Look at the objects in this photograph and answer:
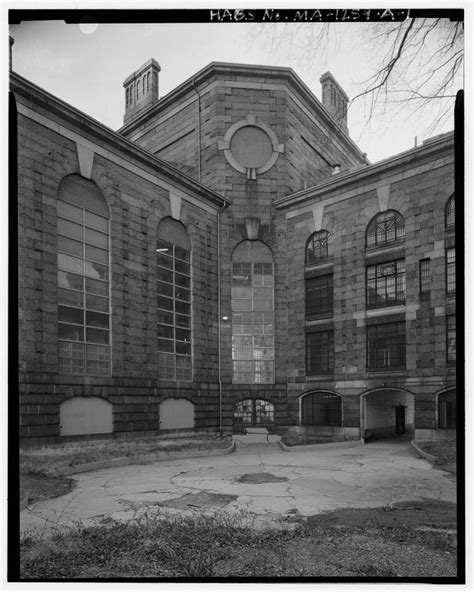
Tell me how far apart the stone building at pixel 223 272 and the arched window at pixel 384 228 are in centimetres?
6

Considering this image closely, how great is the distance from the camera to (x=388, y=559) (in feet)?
19.6

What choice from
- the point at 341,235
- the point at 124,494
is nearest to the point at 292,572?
the point at 124,494

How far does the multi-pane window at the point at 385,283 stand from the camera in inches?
562

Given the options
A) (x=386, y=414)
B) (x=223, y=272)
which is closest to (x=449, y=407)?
(x=223, y=272)

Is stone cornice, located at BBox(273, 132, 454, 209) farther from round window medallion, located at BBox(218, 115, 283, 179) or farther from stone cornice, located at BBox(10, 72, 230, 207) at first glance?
stone cornice, located at BBox(10, 72, 230, 207)

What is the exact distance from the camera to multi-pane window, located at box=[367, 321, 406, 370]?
46.3 feet

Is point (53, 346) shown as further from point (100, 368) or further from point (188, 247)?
point (188, 247)

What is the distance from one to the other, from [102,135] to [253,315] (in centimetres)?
823

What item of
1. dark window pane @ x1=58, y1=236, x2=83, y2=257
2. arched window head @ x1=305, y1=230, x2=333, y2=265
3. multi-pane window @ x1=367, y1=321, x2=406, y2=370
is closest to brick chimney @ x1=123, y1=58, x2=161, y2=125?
dark window pane @ x1=58, y1=236, x2=83, y2=257

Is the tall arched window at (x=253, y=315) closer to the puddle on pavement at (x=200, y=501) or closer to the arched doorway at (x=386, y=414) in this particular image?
the arched doorway at (x=386, y=414)

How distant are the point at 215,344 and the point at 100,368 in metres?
4.59

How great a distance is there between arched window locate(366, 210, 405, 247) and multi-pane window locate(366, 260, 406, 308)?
912 millimetres

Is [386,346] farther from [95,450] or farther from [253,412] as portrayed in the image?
[95,450]

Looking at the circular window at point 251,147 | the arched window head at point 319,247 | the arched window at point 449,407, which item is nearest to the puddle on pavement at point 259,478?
the arched window at point 449,407
